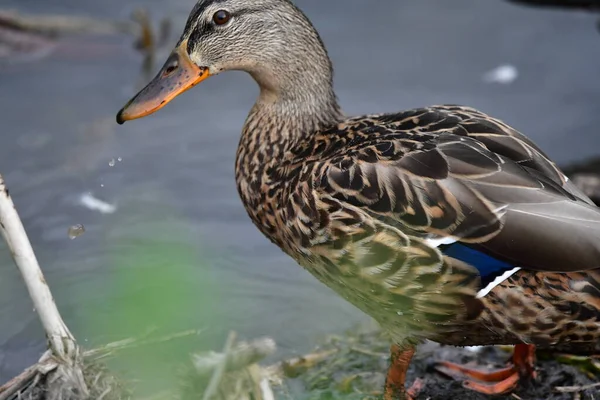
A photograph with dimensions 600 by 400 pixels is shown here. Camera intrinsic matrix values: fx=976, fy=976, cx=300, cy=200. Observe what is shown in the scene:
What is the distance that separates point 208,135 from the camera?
6734 millimetres

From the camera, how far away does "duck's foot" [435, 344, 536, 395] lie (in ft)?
14.4

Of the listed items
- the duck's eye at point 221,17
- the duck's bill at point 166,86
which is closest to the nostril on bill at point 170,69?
the duck's bill at point 166,86

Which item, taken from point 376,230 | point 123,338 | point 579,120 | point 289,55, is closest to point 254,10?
point 289,55

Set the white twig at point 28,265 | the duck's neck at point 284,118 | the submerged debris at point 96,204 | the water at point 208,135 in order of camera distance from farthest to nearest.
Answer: the submerged debris at point 96,204
the water at point 208,135
the duck's neck at point 284,118
the white twig at point 28,265

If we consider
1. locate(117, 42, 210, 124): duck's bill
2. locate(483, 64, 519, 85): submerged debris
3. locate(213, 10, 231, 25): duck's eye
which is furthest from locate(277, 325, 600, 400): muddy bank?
locate(483, 64, 519, 85): submerged debris

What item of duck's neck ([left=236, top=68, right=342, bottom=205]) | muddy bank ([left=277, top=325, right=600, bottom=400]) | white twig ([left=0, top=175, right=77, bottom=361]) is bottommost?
muddy bank ([left=277, top=325, right=600, bottom=400])

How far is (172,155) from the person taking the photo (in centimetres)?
659

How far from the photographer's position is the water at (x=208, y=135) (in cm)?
543

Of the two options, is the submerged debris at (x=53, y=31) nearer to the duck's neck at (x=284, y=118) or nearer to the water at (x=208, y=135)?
the water at (x=208, y=135)

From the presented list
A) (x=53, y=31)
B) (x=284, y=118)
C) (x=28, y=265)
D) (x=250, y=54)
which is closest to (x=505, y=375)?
(x=284, y=118)

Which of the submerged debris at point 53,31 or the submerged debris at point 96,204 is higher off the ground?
the submerged debris at point 53,31

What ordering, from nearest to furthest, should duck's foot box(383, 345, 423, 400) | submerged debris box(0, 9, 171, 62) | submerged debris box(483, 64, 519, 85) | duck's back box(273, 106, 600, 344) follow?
duck's back box(273, 106, 600, 344) < duck's foot box(383, 345, 423, 400) < submerged debris box(483, 64, 519, 85) < submerged debris box(0, 9, 171, 62)

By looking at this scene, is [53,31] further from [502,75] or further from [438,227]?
[438,227]

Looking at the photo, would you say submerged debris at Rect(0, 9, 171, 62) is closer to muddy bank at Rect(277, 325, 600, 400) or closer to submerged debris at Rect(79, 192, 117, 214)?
submerged debris at Rect(79, 192, 117, 214)
